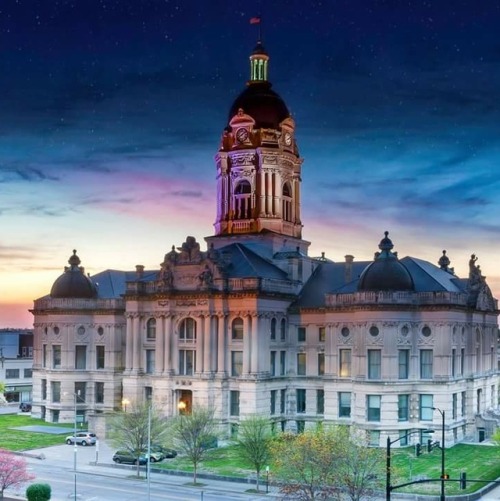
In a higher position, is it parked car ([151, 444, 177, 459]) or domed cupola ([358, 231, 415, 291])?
domed cupola ([358, 231, 415, 291])

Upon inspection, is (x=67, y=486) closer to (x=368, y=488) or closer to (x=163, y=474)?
(x=163, y=474)

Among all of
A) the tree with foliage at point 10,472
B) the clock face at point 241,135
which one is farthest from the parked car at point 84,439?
the clock face at point 241,135

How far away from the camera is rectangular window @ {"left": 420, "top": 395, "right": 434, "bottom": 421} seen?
279ft

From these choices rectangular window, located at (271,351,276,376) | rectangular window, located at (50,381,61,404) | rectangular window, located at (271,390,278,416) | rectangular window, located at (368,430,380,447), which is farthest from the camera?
rectangular window, located at (50,381,61,404)

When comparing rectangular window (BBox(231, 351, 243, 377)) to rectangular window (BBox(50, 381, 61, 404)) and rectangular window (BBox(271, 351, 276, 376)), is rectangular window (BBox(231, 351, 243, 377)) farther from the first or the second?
rectangular window (BBox(50, 381, 61, 404))

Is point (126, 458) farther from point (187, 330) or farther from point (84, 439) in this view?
point (187, 330)

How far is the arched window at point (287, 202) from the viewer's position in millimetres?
102269

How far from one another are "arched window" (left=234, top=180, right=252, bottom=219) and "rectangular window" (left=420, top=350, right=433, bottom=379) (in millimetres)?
25325

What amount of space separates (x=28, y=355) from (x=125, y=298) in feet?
178

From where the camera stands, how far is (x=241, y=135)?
334 feet

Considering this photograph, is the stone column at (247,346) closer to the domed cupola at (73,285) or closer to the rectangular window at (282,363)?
the rectangular window at (282,363)

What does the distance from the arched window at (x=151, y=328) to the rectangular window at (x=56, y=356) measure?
1468 centimetres

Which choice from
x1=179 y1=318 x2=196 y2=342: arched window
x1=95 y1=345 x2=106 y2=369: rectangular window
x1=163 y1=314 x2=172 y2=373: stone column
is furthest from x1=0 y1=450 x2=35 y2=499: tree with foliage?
x1=95 y1=345 x2=106 y2=369: rectangular window

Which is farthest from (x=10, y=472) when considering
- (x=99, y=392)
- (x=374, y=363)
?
(x=99, y=392)
